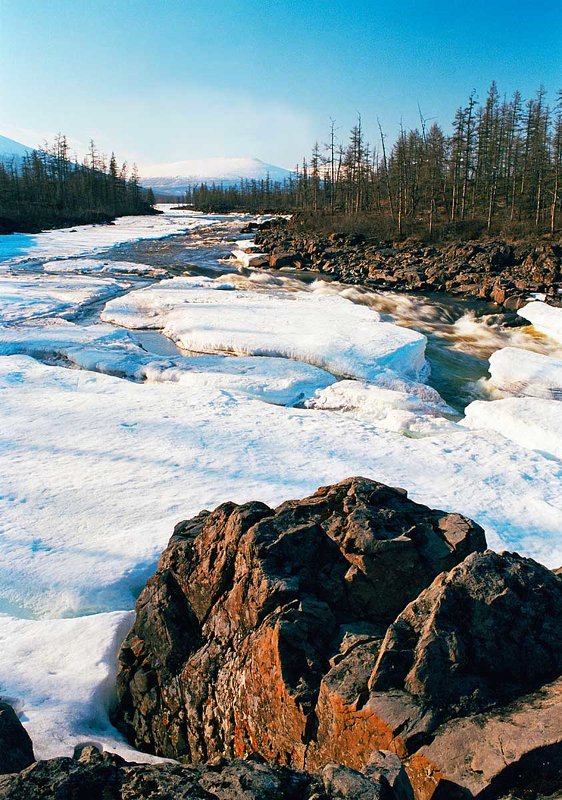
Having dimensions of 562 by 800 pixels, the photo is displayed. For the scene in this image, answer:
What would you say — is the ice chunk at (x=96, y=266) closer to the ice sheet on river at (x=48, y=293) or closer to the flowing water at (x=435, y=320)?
the flowing water at (x=435, y=320)

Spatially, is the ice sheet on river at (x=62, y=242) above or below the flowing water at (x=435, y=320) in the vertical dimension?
above

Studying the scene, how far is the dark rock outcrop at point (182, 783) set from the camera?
6.34 feet

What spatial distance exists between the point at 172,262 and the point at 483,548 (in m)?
27.7

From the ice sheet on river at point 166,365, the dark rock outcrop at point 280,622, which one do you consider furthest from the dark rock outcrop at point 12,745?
Answer: the ice sheet on river at point 166,365

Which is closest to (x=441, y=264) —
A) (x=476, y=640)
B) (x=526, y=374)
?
(x=526, y=374)

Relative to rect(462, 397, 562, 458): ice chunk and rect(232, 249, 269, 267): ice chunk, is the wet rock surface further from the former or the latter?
rect(462, 397, 562, 458): ice chunk

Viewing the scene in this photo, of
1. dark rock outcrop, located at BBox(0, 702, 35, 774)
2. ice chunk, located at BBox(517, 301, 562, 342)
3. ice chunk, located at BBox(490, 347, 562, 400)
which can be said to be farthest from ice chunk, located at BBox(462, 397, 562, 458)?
ice chunk, located at BBox(517, 301, 562, 342)

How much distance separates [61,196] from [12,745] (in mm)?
74130

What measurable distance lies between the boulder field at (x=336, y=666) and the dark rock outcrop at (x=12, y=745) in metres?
0.02

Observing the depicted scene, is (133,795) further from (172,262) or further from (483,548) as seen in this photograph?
(172,262)

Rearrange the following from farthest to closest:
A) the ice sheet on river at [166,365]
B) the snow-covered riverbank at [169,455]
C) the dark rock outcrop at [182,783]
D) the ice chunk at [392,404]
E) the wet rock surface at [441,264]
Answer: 1. the wet rock surface at [441,264]
2. the ice sheet on river at [166,365]
3. the ice chunk at [392,404]
4. the snow-covered riverbank at [169,455]
5. the dark rock outcrop at [182,783]

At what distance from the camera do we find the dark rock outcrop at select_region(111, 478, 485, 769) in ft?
8.61

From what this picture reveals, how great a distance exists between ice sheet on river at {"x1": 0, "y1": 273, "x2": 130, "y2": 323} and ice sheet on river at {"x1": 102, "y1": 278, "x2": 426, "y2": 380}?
1.73 meters

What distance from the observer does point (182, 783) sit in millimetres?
2008
